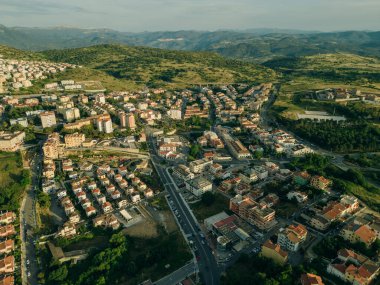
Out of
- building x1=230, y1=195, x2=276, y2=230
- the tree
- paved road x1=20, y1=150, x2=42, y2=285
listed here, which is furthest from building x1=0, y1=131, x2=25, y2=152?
building x1=230, y1=195, x2=276, y2=230

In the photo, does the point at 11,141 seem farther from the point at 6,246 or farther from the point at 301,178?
the point at 301,178

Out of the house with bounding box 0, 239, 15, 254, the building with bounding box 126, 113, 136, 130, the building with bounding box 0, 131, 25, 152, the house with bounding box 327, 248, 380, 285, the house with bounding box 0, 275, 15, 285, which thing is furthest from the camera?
the building with bounding box 126, 113, 136, 130

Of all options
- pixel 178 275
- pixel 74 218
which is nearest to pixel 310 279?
pixel 178 275

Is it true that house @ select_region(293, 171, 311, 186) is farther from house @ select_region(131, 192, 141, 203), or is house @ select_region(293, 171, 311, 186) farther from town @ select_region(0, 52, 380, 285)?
house @ select_region(131, 192, 141, 203)

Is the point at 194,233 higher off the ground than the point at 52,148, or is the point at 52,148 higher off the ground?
the point at 52,148

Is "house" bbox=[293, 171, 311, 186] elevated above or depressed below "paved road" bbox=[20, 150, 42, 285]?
above

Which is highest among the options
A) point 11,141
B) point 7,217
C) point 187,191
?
point 11,141

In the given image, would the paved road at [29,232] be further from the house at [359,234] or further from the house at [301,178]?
the house at [301,178]

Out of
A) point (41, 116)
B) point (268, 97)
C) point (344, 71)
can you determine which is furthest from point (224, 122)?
point (344, 71)

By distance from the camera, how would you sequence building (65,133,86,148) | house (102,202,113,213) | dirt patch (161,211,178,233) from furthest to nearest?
building (65,133,86,148)
house (102,202,113,213)
dirt patch (161,211,178,233)
